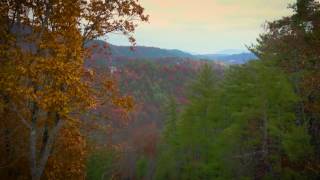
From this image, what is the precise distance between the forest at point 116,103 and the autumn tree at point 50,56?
36mm

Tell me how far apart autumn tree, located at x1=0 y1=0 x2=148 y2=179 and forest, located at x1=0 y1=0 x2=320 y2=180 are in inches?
1.4

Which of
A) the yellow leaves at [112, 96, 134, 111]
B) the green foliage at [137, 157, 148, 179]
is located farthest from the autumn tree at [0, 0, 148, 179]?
the green foliage at [137, 157, 148, 179]

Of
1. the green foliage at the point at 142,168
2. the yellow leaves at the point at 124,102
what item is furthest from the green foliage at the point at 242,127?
the green foliage at the point at 142,168

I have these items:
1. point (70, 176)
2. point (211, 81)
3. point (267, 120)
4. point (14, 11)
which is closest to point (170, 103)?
point (211, 81)

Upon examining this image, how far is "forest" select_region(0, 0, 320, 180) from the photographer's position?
41.9 feet

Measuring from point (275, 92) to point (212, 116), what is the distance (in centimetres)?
1329

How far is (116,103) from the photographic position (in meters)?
13.7

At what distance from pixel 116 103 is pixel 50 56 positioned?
96.8 inches

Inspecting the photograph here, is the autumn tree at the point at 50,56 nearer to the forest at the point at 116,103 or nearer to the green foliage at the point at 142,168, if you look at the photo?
the forest at the point at 116,103

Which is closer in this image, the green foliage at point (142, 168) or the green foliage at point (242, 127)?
the green foliage at point (242, 127)

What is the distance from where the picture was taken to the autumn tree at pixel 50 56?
12171 mm

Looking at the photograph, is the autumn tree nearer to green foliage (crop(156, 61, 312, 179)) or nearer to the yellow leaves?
the yellow leaves

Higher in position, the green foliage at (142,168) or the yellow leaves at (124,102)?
the yellow leaves at (124,102)

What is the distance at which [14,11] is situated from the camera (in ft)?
43.4
